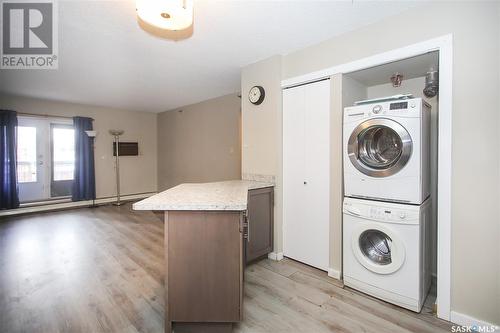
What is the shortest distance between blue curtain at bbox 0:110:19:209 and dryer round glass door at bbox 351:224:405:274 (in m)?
6.34

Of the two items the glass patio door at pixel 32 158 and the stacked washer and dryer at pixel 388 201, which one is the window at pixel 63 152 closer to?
the glass patio door at pixel 32 158

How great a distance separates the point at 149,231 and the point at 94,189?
3037 mm

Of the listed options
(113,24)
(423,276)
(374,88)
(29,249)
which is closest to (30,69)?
(113,24)

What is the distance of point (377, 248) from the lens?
2193 mm

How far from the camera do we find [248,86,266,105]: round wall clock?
3.00m

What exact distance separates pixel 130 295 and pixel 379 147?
8.73 ft

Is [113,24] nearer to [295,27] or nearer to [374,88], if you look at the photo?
[295,27]

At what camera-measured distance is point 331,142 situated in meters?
2.47

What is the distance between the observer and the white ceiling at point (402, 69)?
2.09 m

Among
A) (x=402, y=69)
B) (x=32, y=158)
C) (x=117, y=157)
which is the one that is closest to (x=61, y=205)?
(x=32, y=158)

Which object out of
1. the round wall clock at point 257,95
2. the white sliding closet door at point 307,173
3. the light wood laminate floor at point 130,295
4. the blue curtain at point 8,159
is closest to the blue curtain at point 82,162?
the blue curtain at point 8,159

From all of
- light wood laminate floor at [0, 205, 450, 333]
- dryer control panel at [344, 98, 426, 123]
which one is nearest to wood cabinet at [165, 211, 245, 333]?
light wood laminate floor at [0, 205, 450, 333]

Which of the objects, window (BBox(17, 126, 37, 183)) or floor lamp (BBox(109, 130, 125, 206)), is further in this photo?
floor lamp (BBox(109, 130, 125, 206))

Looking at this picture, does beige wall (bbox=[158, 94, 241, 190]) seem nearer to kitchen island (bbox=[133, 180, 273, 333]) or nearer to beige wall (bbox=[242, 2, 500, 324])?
kitchen island (bbox=[133, 180, 273, 333])
